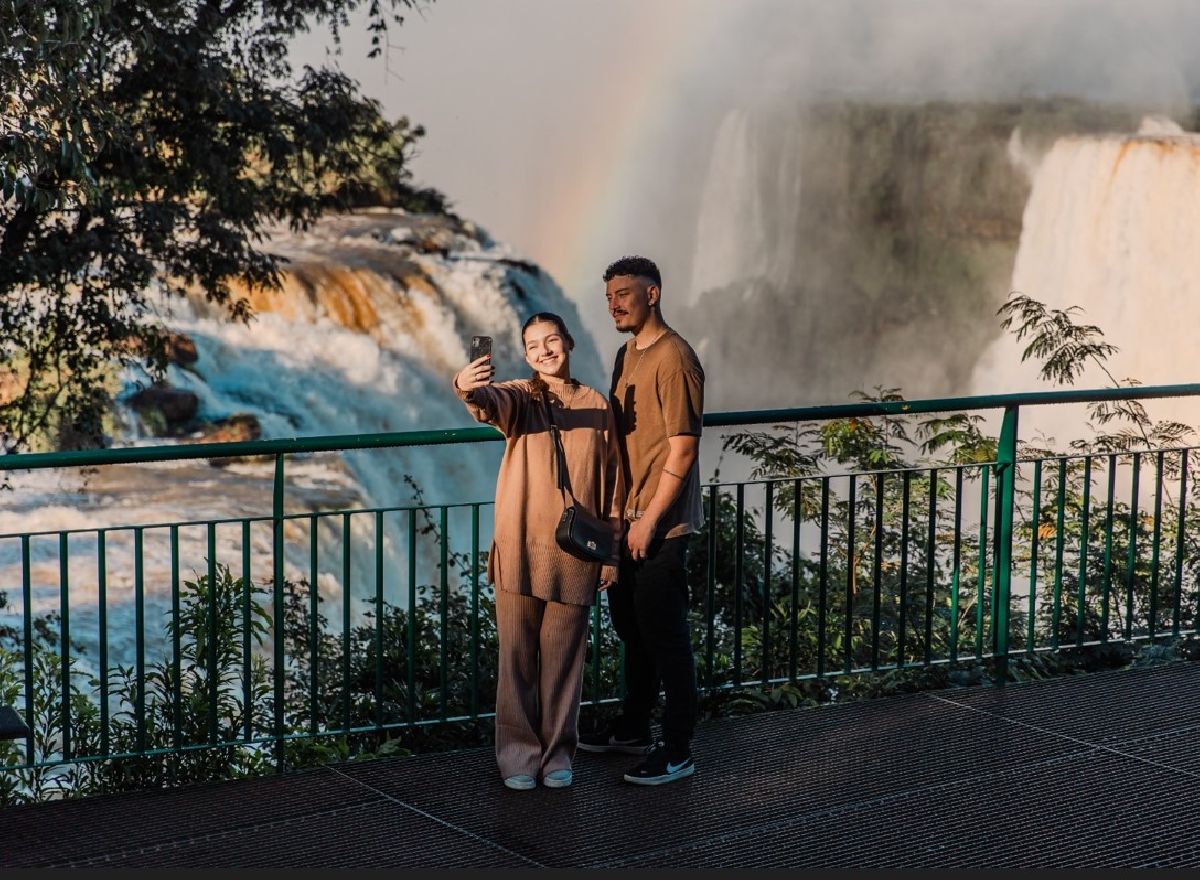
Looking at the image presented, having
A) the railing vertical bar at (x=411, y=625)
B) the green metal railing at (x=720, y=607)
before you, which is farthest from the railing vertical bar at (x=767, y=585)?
the railing vertical bar at (x=411, y=625)

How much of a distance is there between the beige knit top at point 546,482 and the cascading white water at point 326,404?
9386 millimetres

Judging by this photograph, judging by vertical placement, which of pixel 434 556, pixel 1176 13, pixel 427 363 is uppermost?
pixel 1176 13

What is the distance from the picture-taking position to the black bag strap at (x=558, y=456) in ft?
16.2

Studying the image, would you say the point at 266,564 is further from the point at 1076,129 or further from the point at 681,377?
the point at 1076,129

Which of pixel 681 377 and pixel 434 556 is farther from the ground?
pixel 681 377

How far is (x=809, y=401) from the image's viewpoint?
3072 centimetres

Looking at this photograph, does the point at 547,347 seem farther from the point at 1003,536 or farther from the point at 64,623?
the point at 1003,536

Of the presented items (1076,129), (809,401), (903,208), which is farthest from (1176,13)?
(809,401)

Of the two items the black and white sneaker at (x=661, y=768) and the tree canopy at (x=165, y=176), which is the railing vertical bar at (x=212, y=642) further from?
the tree canopy at (x=165, y=176)

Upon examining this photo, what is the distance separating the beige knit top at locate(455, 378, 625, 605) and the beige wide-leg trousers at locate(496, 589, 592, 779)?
80 millimetres

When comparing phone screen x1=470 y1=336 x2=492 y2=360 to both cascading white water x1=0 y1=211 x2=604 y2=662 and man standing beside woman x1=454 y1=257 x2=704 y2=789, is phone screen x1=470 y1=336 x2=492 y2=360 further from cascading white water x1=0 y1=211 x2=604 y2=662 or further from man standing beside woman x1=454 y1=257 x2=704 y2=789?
cascading white water x1=0 y1=211 x2=604 y2=662

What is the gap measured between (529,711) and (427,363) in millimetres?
16109

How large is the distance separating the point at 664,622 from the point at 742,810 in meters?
0.63

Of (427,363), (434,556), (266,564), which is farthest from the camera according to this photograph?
(427,363)
